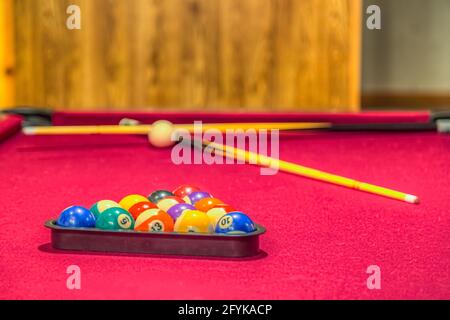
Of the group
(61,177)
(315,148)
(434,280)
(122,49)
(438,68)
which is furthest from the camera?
(438,68)

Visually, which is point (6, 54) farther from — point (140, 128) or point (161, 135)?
point (161, 135)

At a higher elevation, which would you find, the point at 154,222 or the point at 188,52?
the point at 188,52

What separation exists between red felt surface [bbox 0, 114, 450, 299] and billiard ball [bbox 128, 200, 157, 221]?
0.32ft

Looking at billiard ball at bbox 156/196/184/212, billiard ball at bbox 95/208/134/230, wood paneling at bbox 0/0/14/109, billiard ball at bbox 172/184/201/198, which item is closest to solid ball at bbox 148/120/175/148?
billiard ball at bbox 172/184/201/198

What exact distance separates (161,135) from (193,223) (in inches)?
40.6

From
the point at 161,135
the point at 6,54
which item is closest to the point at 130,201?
the point at 161,135

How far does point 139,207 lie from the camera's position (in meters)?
1.15

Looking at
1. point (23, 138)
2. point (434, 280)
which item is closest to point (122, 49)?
point (23, 138)

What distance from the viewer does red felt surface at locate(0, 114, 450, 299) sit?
0.92 meters

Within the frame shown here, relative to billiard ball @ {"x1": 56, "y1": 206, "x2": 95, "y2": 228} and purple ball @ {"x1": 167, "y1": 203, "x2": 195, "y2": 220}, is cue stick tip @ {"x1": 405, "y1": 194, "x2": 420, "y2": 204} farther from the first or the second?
billiard ball @ {"x1": 56, "y1": 206, "x2": 95, "y2": 228}

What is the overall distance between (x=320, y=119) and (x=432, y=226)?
4.03ft

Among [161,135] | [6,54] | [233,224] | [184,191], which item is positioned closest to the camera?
[233,224]
